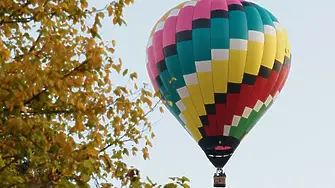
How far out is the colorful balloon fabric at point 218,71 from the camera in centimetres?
2988

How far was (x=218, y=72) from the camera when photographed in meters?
30.3

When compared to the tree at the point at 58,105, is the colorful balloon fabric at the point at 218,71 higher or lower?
higher

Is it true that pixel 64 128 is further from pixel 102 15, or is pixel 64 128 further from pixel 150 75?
pixel 150 75

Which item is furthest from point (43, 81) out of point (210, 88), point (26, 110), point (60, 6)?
point (210, 88)

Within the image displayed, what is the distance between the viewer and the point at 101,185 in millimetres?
10117

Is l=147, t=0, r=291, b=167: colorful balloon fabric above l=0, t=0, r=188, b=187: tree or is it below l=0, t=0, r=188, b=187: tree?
above

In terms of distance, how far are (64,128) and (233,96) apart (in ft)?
67.2

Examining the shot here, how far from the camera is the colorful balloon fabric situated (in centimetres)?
2988

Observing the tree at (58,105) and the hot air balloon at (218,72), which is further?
the hot air balloon at (218,72)

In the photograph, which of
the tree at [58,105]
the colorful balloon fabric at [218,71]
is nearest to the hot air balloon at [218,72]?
the colorful balloon fabric at [218,71]

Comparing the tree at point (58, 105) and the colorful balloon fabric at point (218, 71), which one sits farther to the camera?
the colorful balloon fabric at point (218, 71)

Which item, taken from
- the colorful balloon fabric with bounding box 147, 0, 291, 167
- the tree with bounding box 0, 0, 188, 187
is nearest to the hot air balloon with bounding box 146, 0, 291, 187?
the colorful balloon fabric with bounding box 147, 0, 291, 167

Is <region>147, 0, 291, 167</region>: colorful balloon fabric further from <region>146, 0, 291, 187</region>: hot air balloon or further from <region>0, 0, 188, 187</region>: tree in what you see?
<region>0, 0, 188, 187</region>: tree

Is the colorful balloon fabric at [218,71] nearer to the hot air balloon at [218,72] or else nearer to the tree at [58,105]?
the hot air balloon at [218,72]
